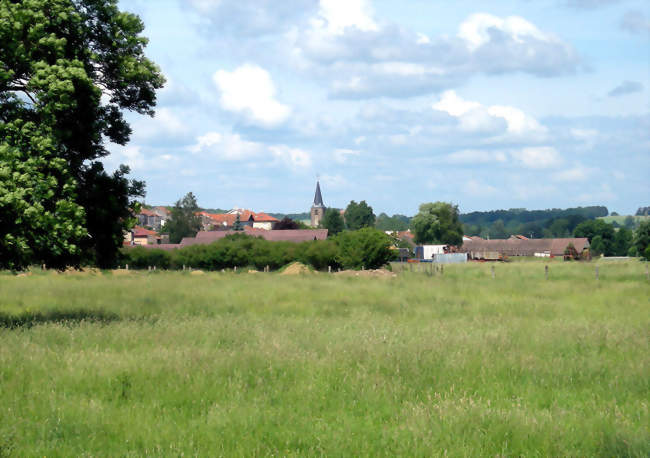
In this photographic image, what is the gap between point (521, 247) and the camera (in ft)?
447

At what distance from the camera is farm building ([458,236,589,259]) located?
417 feet

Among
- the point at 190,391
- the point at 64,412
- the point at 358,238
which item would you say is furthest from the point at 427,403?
the point at 358,238

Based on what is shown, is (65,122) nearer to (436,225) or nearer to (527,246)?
(436,225)

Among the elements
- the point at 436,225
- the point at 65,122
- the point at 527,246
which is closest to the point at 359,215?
the point at 436,225

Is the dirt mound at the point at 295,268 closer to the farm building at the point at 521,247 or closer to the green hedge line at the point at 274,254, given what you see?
the green hedge line at the point at 274,254

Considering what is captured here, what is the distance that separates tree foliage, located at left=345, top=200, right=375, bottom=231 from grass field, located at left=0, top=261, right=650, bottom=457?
156 m

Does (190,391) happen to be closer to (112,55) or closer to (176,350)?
(176,350)

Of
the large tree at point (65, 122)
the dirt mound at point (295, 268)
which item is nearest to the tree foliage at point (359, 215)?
the dirt mound at point (295, 268)

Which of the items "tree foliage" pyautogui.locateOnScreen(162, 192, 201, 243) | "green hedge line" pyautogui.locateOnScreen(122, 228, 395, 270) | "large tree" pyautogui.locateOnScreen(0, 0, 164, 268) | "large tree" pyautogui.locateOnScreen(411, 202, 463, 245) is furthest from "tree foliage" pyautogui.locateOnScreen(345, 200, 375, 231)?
"large tree" pyautogui.locateOnScreen(0, 0, 164, 268)

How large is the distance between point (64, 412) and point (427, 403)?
4814 millimetres

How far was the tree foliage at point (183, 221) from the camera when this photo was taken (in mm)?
129625

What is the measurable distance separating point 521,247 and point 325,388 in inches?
5321

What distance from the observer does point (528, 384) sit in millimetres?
9516

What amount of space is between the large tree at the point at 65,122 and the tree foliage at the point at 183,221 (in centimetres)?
11393
